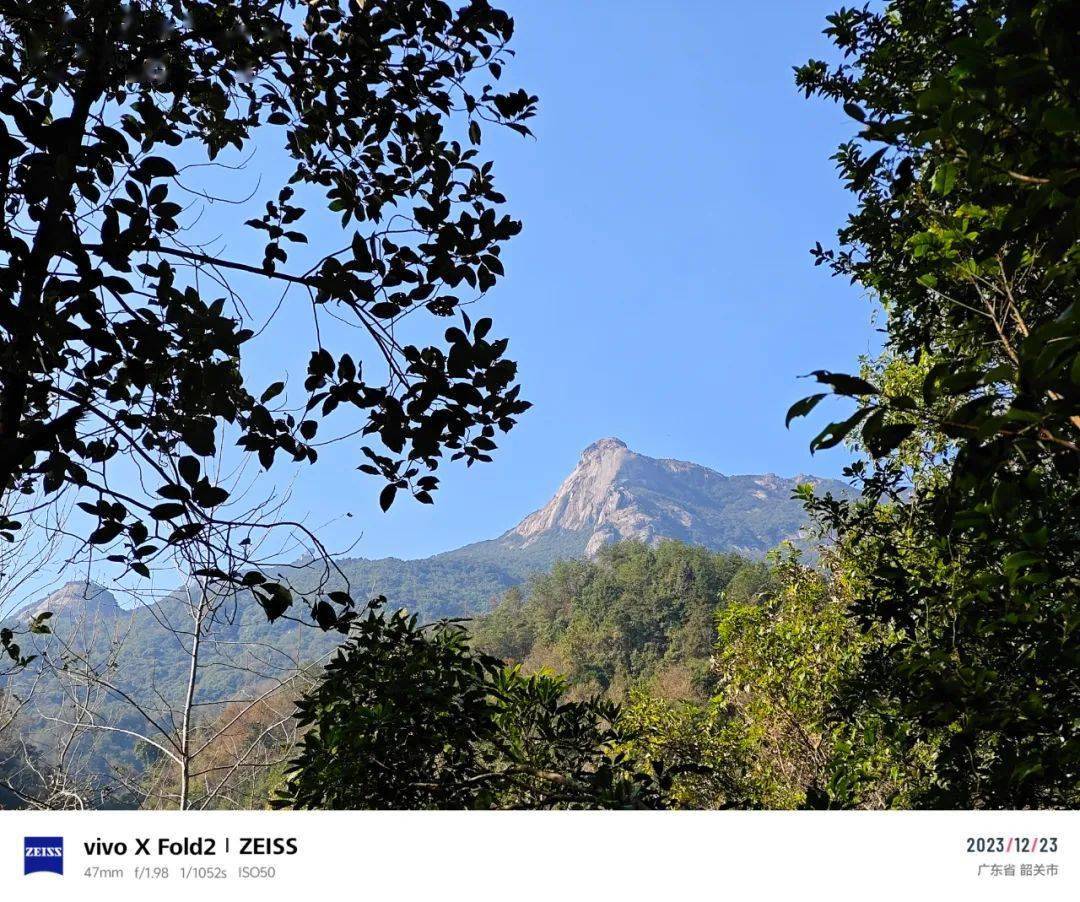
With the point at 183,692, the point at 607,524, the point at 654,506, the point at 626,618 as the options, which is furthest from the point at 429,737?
the point at 654,506

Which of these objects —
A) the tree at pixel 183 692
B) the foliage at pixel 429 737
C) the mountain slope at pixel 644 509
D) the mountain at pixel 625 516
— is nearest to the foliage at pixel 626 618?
the mountain at pixel 625 516

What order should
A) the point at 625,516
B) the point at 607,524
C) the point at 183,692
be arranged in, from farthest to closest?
the point at 625,516 → the point at 607,524 → the point at 183,692

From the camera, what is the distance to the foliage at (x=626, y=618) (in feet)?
112

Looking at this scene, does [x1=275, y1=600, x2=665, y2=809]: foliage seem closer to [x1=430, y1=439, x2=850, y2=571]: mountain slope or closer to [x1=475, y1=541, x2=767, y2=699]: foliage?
[x1=475, y1=541, x2=767, y2=699]: foliage

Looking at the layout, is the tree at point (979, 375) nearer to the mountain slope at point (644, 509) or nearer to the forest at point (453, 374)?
the forest at point (453, 374)

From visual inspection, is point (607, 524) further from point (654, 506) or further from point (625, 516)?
point (654, 506)

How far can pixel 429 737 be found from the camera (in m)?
2.51

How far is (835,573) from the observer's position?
8234 millimetres

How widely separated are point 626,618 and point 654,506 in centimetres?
8590
